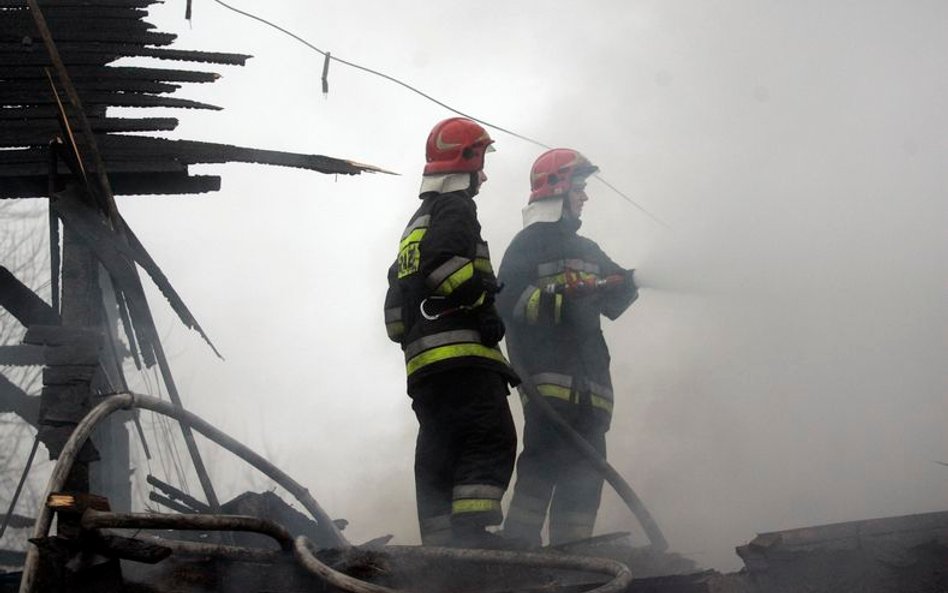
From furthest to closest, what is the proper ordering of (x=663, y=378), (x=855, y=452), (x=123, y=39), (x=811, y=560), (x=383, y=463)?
(x=383, y=463) < (x=663, y=378) < (x=855, y=452) < (x=123, y=39) < (x=811, y=560)

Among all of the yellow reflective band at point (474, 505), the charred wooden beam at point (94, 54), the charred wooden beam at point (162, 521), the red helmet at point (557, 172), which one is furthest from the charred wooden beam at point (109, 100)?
the charred wooden beam at point (162, 521)

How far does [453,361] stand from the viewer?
448 centimetres

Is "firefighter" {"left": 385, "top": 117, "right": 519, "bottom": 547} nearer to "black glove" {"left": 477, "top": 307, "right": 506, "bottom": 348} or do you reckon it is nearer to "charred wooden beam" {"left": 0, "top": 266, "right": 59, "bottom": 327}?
"black glove" {"left": 477, "top": 307, "right": 506, "bottom": 348}

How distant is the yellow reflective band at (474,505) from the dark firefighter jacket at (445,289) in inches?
21.9

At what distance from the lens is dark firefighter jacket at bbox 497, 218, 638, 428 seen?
5609mm

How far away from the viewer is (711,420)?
8031 mm

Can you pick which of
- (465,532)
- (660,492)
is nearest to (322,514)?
(465,532)

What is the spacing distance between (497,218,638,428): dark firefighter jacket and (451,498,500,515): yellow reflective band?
133 centimetres

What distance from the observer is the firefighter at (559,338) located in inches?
215

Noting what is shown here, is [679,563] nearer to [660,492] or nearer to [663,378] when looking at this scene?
[660,492]

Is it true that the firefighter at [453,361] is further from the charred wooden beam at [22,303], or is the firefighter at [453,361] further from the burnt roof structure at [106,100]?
the charred wooden beam at [22,303]

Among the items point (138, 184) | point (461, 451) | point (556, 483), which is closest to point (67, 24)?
point (138, 184)

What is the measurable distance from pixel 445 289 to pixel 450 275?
2.4 inches

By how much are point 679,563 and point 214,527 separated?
239 centimetres
